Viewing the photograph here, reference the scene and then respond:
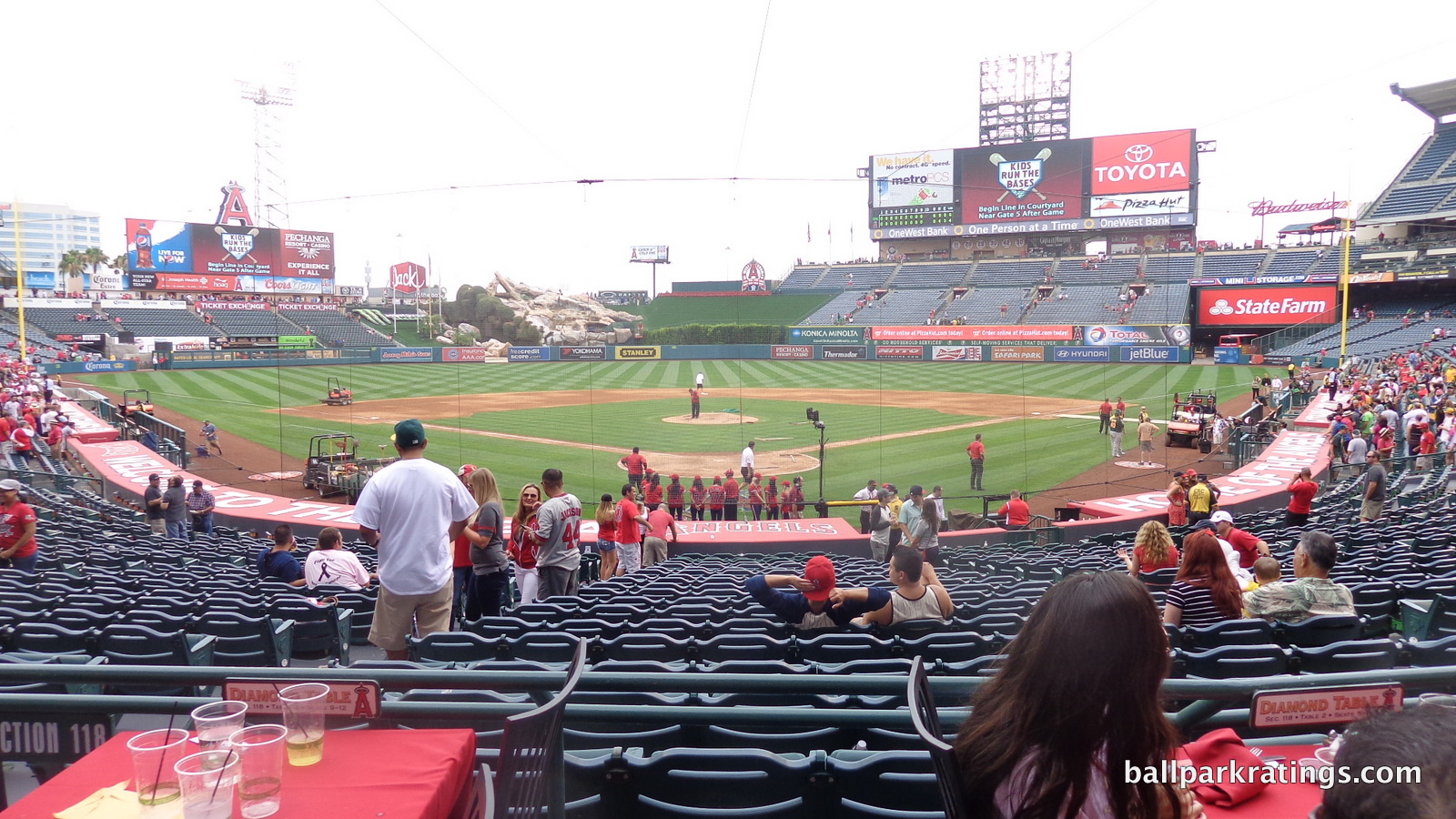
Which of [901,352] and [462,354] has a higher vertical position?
[901,352]

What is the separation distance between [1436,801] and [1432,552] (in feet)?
32.2

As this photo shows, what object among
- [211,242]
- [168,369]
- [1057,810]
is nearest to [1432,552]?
[1057,810]

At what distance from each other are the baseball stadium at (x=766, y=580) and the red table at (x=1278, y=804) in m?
0.01

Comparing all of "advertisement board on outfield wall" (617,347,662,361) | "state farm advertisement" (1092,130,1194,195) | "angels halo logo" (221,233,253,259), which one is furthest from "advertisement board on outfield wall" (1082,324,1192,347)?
"angels halo logo" (221,233,253,259)

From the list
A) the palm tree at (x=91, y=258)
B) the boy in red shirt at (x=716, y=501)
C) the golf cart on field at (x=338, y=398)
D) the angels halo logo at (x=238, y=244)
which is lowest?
the boy in red shirt at (x=716, y=501)

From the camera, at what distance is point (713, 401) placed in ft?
123

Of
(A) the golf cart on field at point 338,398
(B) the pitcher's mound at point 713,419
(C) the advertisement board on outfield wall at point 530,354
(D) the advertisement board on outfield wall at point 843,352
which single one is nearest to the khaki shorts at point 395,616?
(B) the pitcher's mound at point 713,419

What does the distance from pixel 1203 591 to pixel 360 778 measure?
220 inches

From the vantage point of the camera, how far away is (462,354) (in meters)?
59.8

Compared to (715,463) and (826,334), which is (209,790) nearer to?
(715,463)

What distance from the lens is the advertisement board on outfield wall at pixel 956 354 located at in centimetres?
5116

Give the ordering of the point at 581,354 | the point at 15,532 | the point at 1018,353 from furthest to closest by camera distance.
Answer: the point at 581,354
the point at 1018,353
the point at 15,532

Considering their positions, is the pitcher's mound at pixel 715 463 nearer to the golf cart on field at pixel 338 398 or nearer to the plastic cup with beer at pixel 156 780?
the golf cart on field at pixel 338 398

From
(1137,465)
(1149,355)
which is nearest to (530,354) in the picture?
(1149,355)
